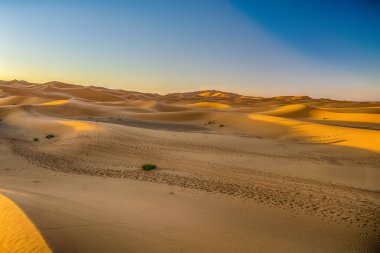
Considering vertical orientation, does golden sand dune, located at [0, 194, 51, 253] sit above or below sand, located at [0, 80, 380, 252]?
above

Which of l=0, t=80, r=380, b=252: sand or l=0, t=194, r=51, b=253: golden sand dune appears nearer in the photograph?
l=0, t=194, r=51, b=253: golden sand dune

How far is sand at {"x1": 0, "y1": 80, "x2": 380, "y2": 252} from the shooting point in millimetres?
5508

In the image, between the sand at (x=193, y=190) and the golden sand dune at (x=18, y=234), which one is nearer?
the golden sand dune at (x=18, y=234)

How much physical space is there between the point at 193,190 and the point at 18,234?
502 cm

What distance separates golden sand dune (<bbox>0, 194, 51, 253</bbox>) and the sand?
14 centimetres

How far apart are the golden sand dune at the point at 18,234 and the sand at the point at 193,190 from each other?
14cm

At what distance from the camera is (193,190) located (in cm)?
892

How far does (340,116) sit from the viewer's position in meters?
35.0

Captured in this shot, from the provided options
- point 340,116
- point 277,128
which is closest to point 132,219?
point 277,128

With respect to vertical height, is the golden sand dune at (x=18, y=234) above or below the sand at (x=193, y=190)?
above

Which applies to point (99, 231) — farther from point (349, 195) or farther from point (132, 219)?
point (349, 195)

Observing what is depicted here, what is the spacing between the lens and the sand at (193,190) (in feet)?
18.1

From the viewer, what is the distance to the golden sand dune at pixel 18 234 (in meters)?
4.30

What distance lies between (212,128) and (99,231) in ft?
74.2
